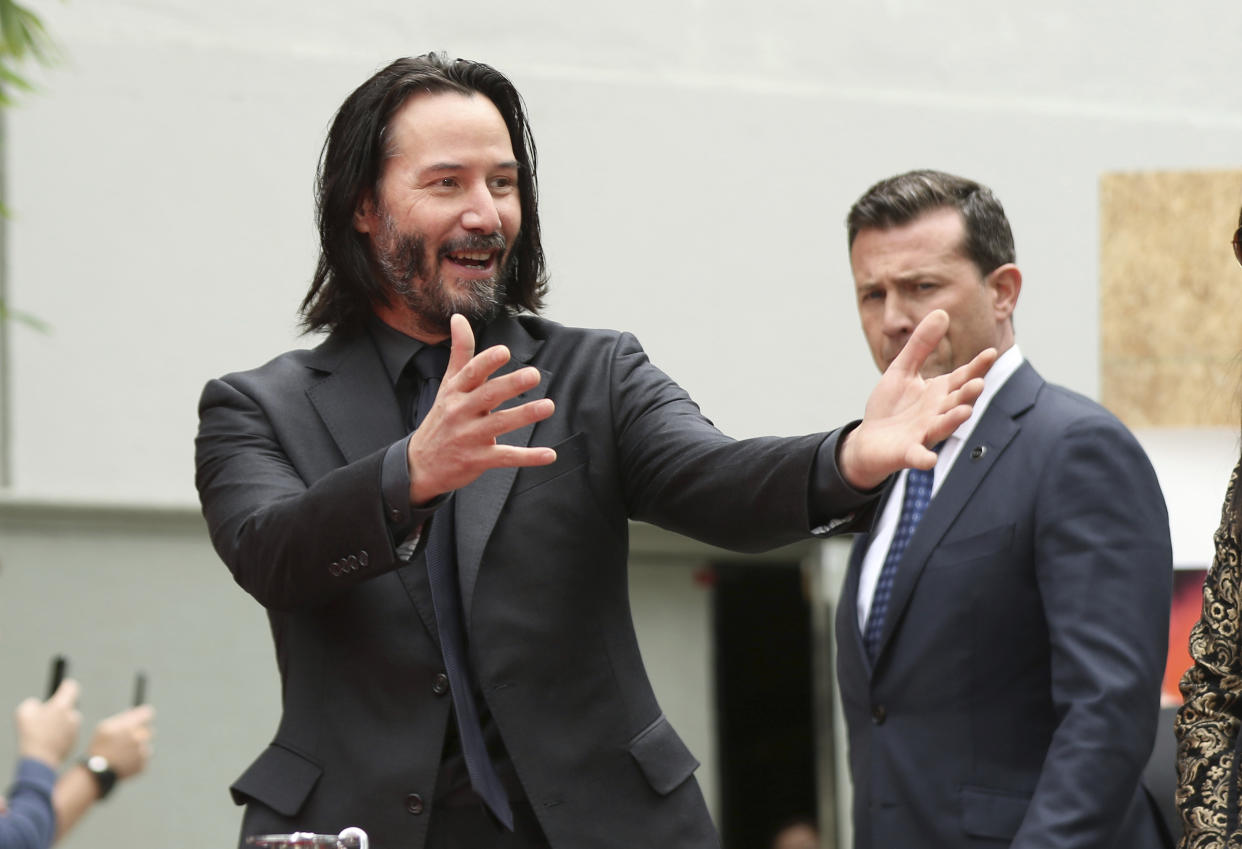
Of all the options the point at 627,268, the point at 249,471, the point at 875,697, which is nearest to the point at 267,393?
the point at 249,471

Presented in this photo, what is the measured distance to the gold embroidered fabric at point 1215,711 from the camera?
8.75 ft

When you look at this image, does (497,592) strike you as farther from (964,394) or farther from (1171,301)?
(1171,301)

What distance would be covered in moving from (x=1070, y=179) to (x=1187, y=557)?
4.99ft

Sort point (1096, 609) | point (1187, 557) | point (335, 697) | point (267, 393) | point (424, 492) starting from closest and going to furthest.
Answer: point (424, 492), point (335, 697), point (267, 393), point (1096, 609), point (1187, 557)

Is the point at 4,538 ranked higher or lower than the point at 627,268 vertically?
lower

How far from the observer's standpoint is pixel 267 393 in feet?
8.64

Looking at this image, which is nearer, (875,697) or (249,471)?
(249,471)

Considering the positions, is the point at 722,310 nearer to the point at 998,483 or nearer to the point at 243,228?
the point at 243,228

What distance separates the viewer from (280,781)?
8.03 feet

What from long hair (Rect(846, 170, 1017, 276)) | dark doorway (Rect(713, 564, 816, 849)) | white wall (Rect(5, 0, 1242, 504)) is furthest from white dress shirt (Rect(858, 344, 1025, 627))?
dark doorway (Rect(713, 564, 816, 849))

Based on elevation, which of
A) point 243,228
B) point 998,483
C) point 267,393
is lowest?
point 998,483

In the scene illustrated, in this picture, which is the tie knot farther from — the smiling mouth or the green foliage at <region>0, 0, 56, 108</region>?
the green foliage at <region>0, 0, 56, 108</region>

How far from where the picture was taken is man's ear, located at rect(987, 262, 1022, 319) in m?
3.65

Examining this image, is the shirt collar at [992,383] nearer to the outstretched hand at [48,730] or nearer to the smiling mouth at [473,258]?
the smiling mouth at [473,258]
